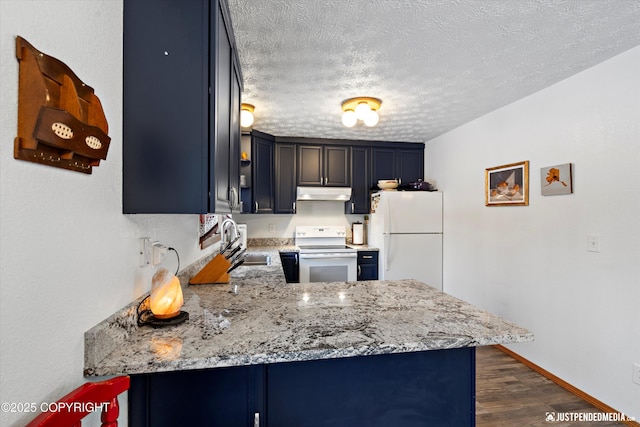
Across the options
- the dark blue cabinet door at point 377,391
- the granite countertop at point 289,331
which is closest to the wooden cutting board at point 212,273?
the granite countertop at point 289,331

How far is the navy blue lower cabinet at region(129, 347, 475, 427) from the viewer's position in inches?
38.0

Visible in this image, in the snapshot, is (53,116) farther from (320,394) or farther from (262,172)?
(262,172)

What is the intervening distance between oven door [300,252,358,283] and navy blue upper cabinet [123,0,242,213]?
8.86 feet

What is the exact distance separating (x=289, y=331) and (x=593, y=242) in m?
2.26

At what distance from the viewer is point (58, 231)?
0.73m

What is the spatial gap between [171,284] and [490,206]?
2987 millimetres

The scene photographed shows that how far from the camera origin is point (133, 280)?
1116mm

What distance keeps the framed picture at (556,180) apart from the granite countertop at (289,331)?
1.59 metres

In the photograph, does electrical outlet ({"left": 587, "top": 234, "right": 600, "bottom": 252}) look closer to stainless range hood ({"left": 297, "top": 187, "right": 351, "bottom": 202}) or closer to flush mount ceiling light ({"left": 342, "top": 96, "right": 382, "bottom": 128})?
flush mount ceiling light ({"left": 342, "top": 96, "right": 382, "bottom": 128})

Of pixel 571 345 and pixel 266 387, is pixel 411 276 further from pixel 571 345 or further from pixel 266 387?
pixel 266 387

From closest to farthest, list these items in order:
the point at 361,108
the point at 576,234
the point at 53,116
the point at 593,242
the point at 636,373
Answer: the point at 53,116 → the point at 636,373 → the point at 593,242 → the point at 576,234 → the point at 361,108

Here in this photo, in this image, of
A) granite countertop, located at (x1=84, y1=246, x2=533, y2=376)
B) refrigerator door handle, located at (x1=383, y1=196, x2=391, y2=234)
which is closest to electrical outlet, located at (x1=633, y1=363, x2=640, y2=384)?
granite countertop, located at (x1=84, y1=246, x2=533, y2=376)

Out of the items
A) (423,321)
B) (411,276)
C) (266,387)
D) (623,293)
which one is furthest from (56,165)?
(411,276)

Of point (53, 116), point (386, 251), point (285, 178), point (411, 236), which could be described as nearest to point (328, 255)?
point (386, 251)
